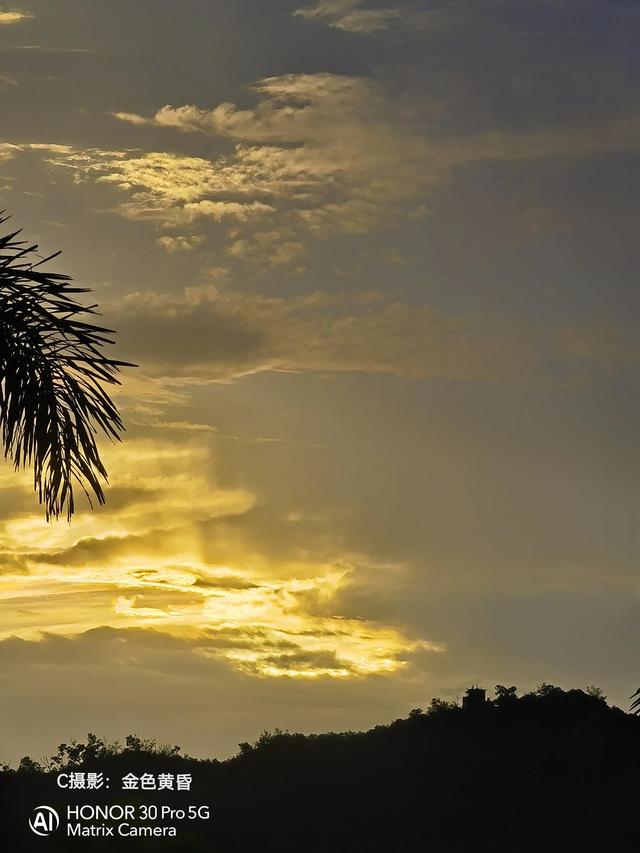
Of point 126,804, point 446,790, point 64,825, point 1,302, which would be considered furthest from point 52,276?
point 446,790

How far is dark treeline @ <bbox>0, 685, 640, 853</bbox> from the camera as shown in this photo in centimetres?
7225

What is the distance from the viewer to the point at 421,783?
79750mm

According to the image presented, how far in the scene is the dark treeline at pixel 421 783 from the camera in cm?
7225

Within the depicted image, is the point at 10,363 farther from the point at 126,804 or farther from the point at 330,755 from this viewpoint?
the point at 330,755

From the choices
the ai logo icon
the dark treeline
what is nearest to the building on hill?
the dark treeline

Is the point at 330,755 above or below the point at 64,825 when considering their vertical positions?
above

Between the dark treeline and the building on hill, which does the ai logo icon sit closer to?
the dark treeline

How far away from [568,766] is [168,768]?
26.5 metres

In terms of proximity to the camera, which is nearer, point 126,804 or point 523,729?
point 126,804

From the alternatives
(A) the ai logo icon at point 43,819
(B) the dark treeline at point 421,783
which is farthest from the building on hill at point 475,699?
(A) the ai logo icon at point 43,819

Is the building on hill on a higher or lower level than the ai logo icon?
higher

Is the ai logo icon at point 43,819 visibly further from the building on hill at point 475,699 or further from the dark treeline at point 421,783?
the building on hill at point 475,699

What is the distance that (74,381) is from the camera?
38.0 feet

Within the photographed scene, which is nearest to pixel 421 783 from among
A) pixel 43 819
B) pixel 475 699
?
pixel 475 699
